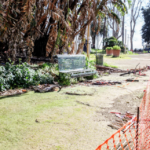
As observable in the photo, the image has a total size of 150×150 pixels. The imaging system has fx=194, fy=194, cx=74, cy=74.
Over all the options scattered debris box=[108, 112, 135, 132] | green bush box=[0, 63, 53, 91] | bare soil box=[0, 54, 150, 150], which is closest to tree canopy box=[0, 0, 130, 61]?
green bush box=[0, 63, 53, 91]

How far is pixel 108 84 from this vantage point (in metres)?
8.13

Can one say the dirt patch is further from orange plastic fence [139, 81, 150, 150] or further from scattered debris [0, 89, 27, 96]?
scattered debris [0, 89, 27, 96]

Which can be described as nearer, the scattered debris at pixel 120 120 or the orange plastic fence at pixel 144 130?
the orange plastic fence at pixel 144 130

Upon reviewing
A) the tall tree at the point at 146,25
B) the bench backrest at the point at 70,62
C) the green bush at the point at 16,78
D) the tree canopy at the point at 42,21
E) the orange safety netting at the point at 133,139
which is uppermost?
the tall tree at the point at 146,25

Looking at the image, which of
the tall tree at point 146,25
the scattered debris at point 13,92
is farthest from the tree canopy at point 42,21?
the tall tree at point 146,25

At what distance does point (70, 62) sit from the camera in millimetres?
8828

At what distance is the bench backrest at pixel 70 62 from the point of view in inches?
329

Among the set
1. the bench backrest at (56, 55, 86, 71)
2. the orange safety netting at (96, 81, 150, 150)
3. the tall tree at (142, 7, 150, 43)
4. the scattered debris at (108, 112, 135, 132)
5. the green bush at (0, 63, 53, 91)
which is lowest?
the scattered debris at (108, 112, 135, 132)

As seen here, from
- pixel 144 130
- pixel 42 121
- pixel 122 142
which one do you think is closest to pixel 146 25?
pixel 42 121

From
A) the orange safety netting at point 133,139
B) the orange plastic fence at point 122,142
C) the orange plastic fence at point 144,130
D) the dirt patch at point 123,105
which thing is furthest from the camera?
the dirt patch at point 123,105

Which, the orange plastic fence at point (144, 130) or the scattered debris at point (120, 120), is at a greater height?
the orange plastic fence at point (144, 130)

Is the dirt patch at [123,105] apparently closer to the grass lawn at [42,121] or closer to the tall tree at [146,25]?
the grass lawn at [42,121]

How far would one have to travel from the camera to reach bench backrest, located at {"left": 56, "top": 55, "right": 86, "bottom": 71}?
27.4 feet

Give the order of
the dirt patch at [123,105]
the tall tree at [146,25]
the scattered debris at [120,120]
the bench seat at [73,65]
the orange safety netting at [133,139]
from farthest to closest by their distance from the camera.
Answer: the tall tree at [146,25] < the bench seat at [73,65] < the dirt patch at [123,105] < the scattered debris at [120,120] < the orange safety netting at [133,139]
